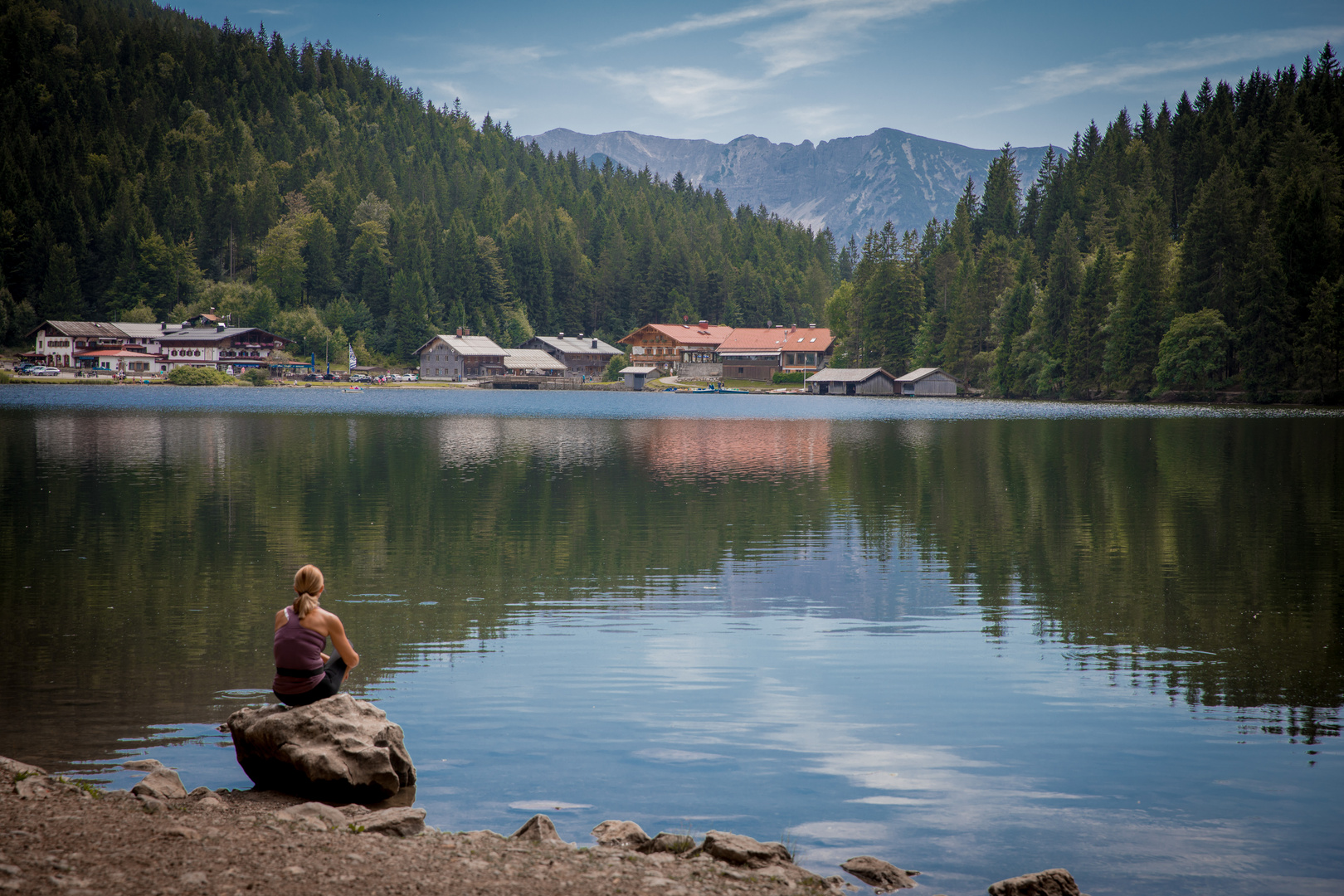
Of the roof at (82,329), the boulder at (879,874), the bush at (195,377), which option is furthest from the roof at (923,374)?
the boulder at (879,874)

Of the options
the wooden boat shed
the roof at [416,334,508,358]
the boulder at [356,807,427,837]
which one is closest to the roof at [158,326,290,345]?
the roof at [416,334,508,358]

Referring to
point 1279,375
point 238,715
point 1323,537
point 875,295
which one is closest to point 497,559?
point 238,715

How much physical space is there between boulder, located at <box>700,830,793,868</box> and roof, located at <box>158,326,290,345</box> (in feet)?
607

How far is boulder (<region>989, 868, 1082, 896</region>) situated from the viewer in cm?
832

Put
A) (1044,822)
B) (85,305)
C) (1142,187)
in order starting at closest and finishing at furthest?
(1044,822) < (1142,187) < (85,305)

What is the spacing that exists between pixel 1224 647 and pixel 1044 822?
837 cm

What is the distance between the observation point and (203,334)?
177 m

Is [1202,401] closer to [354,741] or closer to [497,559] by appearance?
[497,559]

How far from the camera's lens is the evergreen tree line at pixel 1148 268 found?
105m

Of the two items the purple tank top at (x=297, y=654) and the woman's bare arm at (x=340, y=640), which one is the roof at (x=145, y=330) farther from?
the purple tank top at (x=297, y=654)

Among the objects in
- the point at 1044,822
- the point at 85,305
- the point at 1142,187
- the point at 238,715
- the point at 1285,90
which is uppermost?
the point at 1285,90

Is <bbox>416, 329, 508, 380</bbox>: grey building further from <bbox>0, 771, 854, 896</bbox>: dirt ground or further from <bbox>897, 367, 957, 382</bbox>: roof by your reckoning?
<bbox>0, 771, 854, 896</bbox>: dirt ground

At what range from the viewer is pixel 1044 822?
9953 millimetres

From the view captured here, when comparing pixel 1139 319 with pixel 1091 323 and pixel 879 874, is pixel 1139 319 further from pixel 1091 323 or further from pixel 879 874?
pixel 879 874
